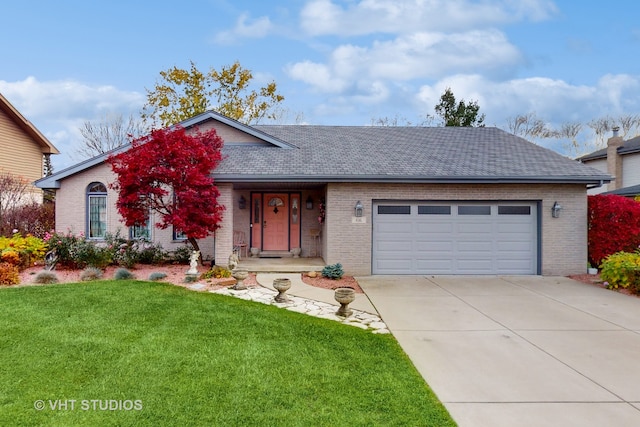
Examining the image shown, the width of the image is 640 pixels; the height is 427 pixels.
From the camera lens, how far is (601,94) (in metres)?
37.0

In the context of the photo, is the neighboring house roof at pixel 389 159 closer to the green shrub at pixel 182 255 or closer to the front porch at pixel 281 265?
the front porch at pixel 281 265

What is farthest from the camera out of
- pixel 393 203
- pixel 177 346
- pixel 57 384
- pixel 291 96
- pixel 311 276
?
pixel 291 96

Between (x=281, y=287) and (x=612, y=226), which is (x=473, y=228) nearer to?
(x=612, y=226)

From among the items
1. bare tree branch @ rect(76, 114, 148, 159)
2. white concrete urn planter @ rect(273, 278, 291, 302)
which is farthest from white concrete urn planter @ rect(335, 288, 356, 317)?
bare tree branch @ rect(76, 114, 148, 159)

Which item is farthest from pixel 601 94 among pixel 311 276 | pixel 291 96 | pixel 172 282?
pixel 172 282

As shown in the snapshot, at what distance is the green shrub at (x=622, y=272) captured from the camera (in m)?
8.98

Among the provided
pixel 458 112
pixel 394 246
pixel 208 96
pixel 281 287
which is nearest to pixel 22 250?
pixel 281 287

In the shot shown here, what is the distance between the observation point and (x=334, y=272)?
409 inches

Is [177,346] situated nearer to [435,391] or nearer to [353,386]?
[353,386]

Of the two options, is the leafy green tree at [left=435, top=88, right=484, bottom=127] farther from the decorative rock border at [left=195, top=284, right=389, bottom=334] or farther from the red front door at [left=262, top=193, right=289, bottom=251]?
the decorative rock border at [left=195, top=284, right=389, bottom=334]

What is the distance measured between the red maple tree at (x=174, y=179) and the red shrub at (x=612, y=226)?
10.8 metres

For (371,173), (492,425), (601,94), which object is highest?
(601,94)

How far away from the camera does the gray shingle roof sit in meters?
10.7

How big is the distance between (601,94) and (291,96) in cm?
3087
